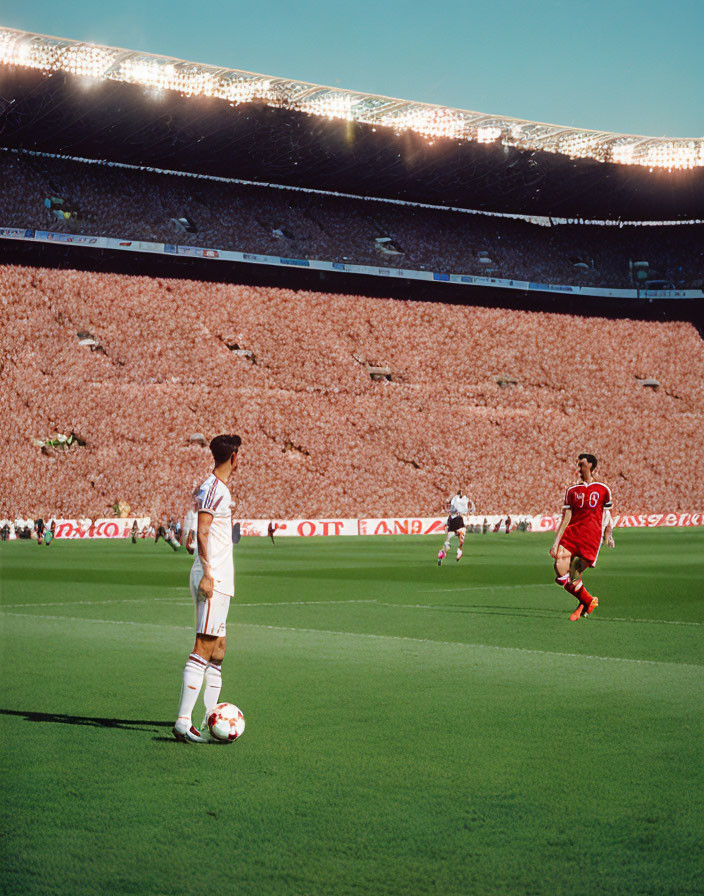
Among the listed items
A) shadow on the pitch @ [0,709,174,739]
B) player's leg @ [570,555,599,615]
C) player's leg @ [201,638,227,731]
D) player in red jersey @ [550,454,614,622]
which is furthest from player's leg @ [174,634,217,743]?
player's leg @ [570,555,599,615]

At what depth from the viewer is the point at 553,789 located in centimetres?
625

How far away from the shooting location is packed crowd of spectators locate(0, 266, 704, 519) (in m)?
45.0

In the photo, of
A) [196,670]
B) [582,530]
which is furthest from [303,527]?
[196,670]

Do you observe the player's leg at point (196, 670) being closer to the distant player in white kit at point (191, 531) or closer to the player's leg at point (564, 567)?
the player's leg at point (564, 567)

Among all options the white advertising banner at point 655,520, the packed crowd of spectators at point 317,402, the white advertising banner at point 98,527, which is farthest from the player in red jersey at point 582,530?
the white advertising banner at point 655,520

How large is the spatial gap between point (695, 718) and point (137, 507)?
36713 mm

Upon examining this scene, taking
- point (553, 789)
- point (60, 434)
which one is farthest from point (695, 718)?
point (60, 434)

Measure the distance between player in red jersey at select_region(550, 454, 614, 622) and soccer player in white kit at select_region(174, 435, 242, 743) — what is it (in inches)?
319

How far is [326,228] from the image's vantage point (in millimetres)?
60438

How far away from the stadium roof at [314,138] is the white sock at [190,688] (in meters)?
42.5

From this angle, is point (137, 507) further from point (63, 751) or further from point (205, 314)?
point (63, 751)

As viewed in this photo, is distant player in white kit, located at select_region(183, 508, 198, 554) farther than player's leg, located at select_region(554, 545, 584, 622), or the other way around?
distant player in white kit, located at select_region(183, 508, 198, 554)

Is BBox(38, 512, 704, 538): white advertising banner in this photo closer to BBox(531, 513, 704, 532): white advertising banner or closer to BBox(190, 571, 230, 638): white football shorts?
BBox(531, 513, 704, 532): white advertising banner

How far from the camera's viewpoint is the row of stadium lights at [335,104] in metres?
45.5
